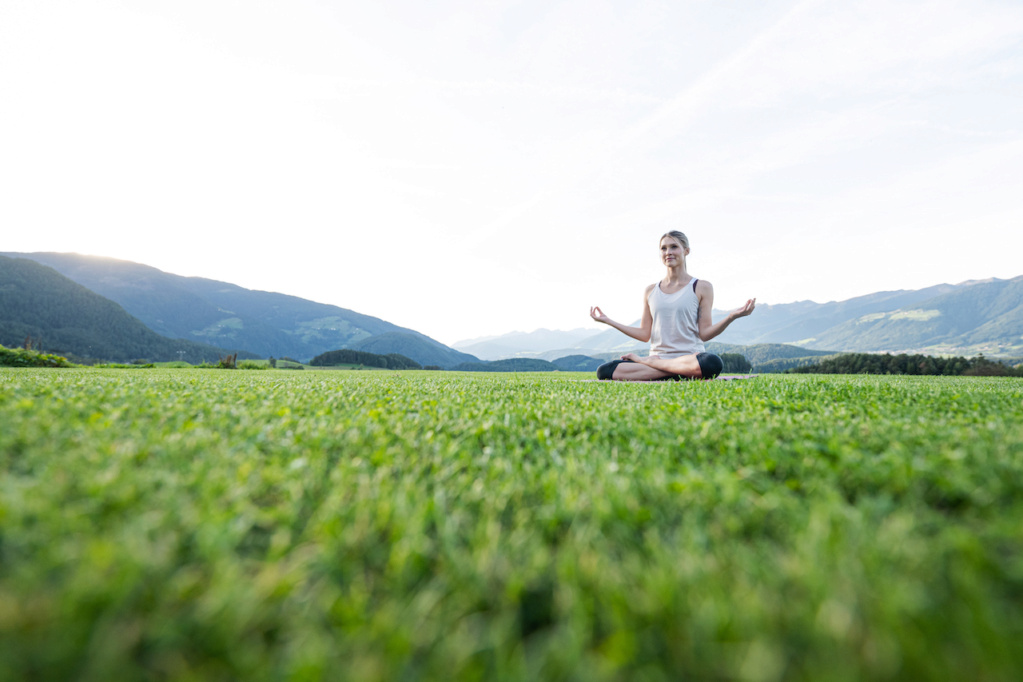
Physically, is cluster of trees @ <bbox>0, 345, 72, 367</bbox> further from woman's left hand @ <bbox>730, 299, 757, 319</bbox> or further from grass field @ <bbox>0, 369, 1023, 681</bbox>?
woman's left hand @ <bbox>730, 299, 757, 319</bbox>

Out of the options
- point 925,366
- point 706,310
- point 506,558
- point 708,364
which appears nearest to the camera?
point 506,558

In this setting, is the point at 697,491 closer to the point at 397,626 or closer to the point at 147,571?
the point at 397,626

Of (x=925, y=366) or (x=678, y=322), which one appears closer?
(x=678, y=322)

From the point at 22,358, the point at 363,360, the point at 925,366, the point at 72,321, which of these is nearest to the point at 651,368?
the point at 925,366

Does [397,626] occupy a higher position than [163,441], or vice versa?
[163,441]

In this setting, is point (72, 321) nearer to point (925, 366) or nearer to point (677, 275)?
point (677, 275)

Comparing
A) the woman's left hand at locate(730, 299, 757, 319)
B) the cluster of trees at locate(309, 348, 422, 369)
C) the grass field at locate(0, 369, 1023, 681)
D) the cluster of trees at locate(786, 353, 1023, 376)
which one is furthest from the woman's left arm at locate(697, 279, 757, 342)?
the cluster of trees at locate(309, 348, 422, 369)

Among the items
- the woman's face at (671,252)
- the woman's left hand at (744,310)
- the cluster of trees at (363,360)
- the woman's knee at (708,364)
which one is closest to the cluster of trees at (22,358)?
the woman's face at (671,252)

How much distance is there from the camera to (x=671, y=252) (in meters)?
8.45

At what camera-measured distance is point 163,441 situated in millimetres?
2018

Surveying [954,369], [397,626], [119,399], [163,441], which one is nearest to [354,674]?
[397,626]

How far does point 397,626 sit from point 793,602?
728 millimetres

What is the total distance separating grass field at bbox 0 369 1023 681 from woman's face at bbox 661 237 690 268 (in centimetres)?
662

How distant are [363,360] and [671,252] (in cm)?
6678
